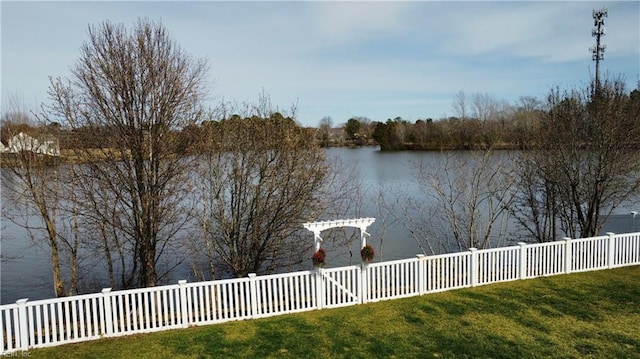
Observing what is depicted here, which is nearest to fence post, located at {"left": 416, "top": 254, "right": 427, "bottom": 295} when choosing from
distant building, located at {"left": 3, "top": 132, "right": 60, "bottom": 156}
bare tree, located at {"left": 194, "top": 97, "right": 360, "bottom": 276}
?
bare tree, located at {"left": 194, "top": 97, "right": 360, "bottom": 276}

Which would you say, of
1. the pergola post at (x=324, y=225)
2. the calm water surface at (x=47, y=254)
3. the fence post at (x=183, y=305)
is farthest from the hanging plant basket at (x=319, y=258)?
→ the calm water surface at (x=47, y=254)

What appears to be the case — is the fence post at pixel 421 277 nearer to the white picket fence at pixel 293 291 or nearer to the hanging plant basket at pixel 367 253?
the white picket fence at pixel 293 291

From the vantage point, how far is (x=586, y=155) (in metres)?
12.2

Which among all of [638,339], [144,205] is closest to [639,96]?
[638,339]

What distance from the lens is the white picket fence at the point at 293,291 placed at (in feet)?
21.9

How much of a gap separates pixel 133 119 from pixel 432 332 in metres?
6.98

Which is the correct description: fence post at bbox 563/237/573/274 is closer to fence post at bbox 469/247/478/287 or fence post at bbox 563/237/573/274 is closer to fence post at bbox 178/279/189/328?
fence post at bbox 469/247/478/287

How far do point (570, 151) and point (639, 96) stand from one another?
7.24ft

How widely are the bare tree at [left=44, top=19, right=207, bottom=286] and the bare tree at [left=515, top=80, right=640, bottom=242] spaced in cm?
1060

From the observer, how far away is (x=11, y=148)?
31.2 ft

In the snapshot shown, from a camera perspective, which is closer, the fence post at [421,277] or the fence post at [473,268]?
the fence post at [421,277]

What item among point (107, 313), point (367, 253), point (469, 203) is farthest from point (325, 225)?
point (469, 203)

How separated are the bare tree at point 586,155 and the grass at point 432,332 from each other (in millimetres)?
4384

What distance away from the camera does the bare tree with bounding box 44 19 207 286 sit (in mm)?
8570
